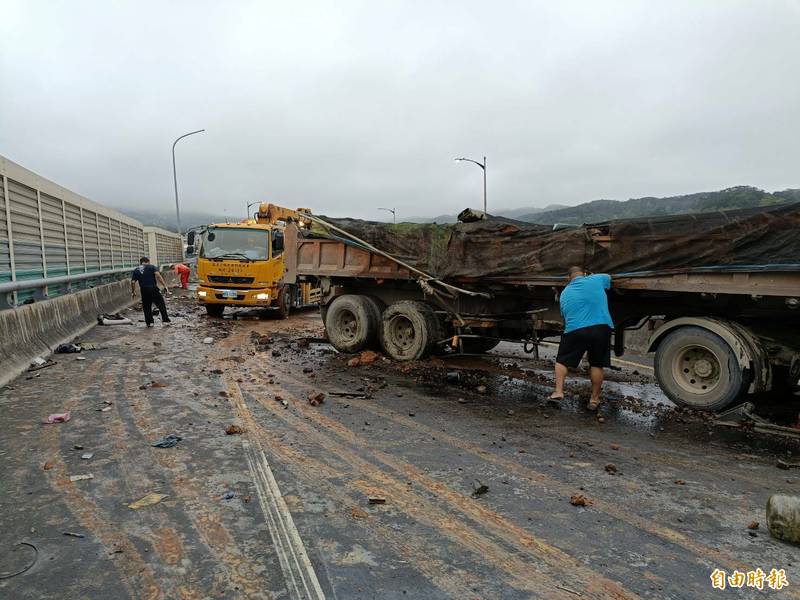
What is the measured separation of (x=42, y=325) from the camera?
827cm

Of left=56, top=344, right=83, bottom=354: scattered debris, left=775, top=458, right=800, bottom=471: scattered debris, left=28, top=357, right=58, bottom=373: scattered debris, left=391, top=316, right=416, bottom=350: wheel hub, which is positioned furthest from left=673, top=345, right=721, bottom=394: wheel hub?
left=56, top=344, right=83, bottom=354: scattered debris

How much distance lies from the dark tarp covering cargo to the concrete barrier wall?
5.00 metres

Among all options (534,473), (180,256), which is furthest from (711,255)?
(180,256)

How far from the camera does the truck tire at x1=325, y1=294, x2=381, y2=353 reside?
8492mm

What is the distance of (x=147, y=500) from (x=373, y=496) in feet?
4.75

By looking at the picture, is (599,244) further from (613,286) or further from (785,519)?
(785,519)

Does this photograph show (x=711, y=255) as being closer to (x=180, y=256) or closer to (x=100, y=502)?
(x=100, y=502)

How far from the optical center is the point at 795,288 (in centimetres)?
459

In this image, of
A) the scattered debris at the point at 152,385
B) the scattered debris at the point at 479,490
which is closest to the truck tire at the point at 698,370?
the scattered debris at the point at 479,490

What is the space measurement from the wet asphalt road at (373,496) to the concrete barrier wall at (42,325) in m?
0.90

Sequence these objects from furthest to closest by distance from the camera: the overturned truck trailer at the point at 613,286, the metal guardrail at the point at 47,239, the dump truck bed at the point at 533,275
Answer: the metal guardrail at the point at 47,239
the overturned truck trailer at the point at 613,286
the dump truck bed at the point at 533,275

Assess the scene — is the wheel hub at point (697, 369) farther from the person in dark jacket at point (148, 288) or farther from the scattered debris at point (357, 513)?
the person in dark jacket at point (148, 288)

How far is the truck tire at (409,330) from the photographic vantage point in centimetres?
776

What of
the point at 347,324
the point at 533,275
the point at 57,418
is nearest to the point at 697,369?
the point at 533,275
